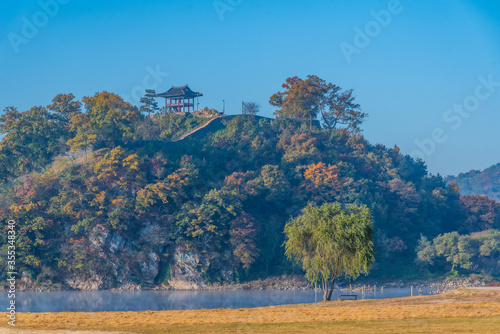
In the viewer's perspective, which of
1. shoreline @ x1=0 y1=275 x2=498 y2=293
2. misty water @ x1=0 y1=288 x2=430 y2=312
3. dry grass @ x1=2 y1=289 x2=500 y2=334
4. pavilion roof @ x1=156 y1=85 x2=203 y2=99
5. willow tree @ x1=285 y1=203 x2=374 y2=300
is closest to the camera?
dry grass @ x1=2 y1=289 x2=500 y2=334

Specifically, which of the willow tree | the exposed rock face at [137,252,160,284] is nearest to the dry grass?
the willow tree

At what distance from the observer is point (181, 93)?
112 meters

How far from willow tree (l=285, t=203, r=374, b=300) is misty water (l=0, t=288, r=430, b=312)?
11705mm

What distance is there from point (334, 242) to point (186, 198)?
40752 mm

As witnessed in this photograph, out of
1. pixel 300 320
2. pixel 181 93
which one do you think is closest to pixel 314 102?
pixel 181 93

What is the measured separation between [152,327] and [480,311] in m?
14.5

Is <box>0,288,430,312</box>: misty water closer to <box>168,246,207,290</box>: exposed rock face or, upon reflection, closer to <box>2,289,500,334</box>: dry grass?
<box>168,246,207,290</box>: exposed rock face

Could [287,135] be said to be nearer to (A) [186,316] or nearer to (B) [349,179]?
(B) [349,179]

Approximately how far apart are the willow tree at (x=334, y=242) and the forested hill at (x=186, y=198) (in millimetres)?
31742

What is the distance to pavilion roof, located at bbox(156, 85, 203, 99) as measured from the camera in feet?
368

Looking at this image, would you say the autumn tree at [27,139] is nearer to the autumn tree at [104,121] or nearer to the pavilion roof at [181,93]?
the autumn tree at [104,121]

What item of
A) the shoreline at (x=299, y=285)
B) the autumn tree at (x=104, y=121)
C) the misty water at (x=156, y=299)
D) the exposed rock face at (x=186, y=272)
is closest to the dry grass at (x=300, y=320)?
the misty water at (x=156, y=299)

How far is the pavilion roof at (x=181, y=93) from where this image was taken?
4417 inches

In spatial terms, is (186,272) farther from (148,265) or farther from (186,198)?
(186,198)
